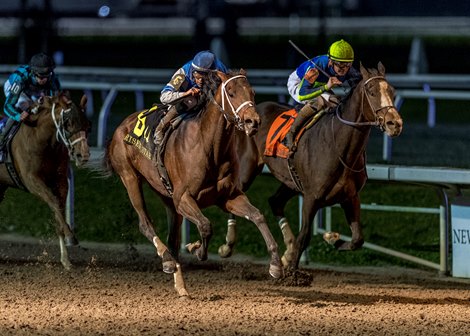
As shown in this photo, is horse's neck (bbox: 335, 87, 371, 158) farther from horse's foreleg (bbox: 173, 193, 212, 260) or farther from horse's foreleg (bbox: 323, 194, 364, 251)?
horse's foreleg (bbox: 173, 193, 212, 260)

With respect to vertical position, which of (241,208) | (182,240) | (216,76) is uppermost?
(216,76)

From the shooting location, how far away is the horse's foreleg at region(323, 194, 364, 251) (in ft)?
31.4

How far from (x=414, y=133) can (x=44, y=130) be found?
271 inches

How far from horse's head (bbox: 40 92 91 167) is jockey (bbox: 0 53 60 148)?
26 centimetres

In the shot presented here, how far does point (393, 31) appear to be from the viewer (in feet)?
89.2

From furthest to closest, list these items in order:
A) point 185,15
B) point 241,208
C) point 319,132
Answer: point 185,15 < point 319,132 < point 241,208

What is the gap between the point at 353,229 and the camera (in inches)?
379

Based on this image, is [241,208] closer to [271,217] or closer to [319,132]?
[319,132]

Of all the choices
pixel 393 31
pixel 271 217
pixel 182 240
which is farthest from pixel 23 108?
pixel 393 31

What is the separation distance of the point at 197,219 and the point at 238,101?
2.79ft

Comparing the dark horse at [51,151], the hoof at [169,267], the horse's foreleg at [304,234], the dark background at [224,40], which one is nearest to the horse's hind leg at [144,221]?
the hoof at [169,267]

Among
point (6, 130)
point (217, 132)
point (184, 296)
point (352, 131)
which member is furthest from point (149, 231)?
point (6, 130)

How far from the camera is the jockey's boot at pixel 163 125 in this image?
30.2ft

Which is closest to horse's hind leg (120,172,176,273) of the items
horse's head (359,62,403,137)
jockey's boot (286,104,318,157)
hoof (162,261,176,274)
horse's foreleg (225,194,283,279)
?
hoof (162,261,176,274)
